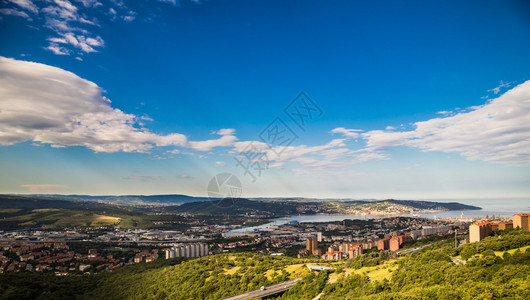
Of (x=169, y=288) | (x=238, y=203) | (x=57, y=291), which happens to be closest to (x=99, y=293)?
(x=57, y=291)

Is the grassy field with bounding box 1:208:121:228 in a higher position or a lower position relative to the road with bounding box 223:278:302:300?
lower

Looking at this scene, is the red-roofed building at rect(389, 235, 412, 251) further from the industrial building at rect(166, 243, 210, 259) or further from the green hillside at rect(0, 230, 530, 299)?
the industrial building at rect(166, 243, 210, 259)

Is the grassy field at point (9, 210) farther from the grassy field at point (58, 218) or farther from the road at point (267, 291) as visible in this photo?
the road at point (267, 291)

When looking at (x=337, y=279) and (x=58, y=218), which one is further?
(x=58, y=218)

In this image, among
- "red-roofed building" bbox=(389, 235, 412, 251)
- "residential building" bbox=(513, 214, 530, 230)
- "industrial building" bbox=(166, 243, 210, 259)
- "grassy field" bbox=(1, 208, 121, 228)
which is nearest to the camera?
"residential building" bbox=(513, 214, 530, 230)

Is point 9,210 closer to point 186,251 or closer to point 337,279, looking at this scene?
point 186,251

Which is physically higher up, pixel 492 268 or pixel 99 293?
pixel 492 268

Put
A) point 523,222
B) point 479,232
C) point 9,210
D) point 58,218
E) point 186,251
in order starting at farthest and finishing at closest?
point 9,210, point 58,218, point 186,251, point 523,222, point 479,232

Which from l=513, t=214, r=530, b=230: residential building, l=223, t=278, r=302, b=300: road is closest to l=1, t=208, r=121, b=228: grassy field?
l=223, t=278, r=302, b=300: road

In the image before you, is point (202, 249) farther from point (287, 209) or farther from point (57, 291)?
point (287, 209)

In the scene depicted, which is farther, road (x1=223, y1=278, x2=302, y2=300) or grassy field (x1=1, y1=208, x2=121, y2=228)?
grassy field (x1=1, y1=208, x2=121, y2=228)

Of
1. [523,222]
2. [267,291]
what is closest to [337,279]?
[267,291]
